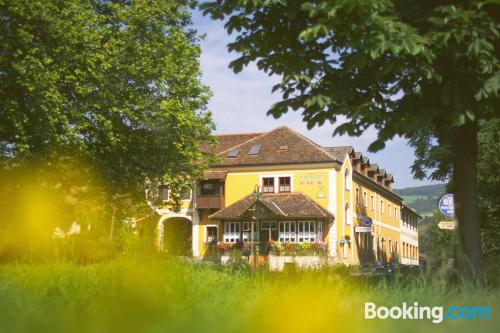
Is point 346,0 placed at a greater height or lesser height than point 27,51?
lesser

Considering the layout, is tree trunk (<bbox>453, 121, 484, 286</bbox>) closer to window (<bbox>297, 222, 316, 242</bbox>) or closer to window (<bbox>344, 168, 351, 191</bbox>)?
window (<bbox>297, 222, 316, 242</bbox>)

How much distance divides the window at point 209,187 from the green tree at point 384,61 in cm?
3791

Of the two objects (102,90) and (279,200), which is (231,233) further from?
(102,90)

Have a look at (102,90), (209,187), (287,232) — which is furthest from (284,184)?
(102,90)

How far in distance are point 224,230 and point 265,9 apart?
1472 inches

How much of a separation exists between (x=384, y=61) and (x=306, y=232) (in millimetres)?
35545

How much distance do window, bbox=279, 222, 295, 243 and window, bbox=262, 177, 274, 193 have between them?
10.5ft

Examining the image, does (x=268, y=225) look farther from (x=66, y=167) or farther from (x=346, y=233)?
(x=66, y=167)

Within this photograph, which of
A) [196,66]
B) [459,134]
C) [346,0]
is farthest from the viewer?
[196,66]

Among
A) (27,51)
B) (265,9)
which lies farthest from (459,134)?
(27,51)

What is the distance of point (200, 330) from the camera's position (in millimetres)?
4578

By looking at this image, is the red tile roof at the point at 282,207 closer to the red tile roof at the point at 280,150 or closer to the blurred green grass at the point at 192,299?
the red tile roof at the point at 280,150

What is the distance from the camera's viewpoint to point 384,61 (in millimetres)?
8656

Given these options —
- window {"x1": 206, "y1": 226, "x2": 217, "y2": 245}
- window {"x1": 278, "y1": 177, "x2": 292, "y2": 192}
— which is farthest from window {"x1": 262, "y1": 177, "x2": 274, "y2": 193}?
window {"x1": 206, "y1": 226, "x2": 217, "y2": 245}
